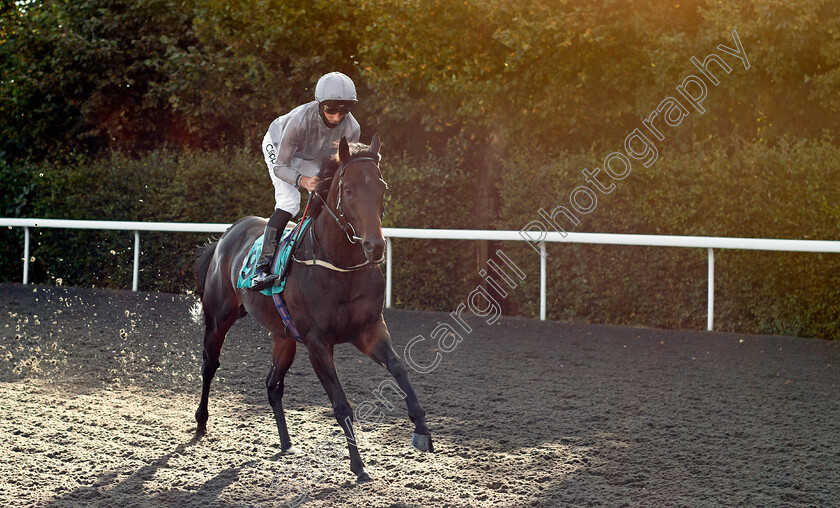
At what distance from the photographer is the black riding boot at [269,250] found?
15.4 ft

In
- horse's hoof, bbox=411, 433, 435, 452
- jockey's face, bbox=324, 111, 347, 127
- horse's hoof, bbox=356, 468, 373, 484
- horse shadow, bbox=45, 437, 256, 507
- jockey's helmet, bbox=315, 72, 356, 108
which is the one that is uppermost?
jockey's helmet, bbox=315, 72, 356, 108

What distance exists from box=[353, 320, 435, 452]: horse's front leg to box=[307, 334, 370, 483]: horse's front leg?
0.19 metres

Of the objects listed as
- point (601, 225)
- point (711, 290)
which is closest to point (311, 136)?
point (711, 290)

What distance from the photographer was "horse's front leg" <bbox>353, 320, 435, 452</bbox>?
3922 mm

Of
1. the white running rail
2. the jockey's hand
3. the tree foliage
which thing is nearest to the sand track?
the white running rail

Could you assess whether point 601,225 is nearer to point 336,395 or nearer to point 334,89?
point 334,89

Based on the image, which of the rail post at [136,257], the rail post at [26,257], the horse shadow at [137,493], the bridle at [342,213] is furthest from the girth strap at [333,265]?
the rail post at [26,257]

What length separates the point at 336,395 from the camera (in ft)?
13.7

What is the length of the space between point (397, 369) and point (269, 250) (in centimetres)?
119

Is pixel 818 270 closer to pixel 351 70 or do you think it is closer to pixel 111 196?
pixel 351 70

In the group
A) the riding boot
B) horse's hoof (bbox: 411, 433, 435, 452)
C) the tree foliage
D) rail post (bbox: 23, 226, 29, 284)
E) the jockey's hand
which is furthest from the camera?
rail post (bbox: 23, 226, 29, 284)

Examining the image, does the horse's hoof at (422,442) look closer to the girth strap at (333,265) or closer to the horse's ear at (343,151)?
the girth strap at (333,265)

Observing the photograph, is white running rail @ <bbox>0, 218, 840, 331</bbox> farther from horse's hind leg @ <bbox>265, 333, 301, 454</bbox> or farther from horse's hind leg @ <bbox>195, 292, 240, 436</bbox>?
horse's hind leg @ <bbox>265, 333, 301, 454</bbox>

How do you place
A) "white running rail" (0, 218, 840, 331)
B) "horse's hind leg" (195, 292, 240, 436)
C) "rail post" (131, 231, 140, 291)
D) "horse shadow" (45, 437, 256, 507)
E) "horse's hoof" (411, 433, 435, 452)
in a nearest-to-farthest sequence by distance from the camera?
"horse shadow" (45, 437, 256, 507) → "horse's hoof" (411, 433, 435, 452) → "horse's hind leg" (195, 292, 240, 436) → "white running rail" (0, 218, 840, 331) → "rail post" (131, 231, 140, 291)
